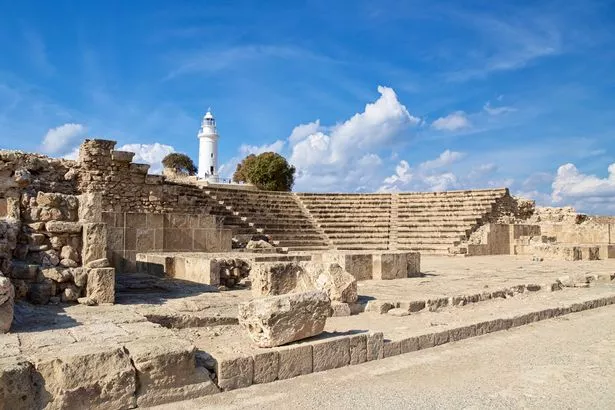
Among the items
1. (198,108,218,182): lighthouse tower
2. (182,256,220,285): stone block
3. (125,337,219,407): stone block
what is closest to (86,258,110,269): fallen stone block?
(182,256,220,285): stone block

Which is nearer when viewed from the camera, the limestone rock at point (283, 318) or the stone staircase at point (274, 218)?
the limestone rock at point (283, 318)

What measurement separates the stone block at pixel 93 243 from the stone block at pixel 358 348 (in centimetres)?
364

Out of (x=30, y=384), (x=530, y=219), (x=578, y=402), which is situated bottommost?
(x=578, y=402)

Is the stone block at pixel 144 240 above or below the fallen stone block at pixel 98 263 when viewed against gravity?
above

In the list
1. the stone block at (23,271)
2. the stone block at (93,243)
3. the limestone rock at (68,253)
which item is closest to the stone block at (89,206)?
the stone block at (93,243)

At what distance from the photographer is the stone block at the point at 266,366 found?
4.49 meters

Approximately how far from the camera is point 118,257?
11.3 m

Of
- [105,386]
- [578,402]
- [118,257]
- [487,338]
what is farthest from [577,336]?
[118,257]

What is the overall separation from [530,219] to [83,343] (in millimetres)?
25694

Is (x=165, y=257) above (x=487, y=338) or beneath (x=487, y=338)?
above

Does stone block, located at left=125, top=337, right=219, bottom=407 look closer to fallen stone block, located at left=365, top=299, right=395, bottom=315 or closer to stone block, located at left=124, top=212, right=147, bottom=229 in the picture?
fallen stone block, located at left=365, top=299, right=395, bottom=315

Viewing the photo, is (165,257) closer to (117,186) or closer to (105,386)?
(105,386)

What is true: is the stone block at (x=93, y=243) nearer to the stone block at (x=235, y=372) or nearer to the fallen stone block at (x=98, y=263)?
the fallen stone block at (x=98, y=263)

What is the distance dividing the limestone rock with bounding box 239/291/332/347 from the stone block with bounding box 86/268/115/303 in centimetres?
237
